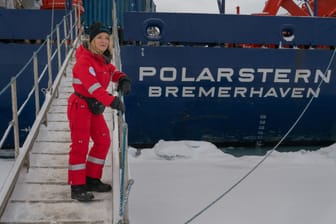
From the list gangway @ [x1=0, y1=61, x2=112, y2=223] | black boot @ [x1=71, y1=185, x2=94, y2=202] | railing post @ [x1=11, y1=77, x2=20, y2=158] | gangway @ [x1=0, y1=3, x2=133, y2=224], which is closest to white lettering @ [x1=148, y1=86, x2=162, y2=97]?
gangway @ [x1=0, y1=3, x2=133, y2=224]

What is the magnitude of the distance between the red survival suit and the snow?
1239 millimetres

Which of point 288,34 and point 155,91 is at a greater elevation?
point 288,34

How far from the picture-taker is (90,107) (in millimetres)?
2961

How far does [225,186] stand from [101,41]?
293cm

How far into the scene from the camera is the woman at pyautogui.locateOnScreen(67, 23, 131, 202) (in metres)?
2.82

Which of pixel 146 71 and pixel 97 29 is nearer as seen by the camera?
pixel 97 29

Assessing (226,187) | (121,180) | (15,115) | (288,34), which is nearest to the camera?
(121,180)

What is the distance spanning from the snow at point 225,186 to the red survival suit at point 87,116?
1239 millimetres

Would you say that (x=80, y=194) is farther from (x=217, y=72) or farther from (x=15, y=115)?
(x=217, y=72)

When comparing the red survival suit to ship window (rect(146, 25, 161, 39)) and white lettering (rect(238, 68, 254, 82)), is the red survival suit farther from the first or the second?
white lettering (rect(238, 68, 254, 82))

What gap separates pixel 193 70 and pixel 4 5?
355 cm

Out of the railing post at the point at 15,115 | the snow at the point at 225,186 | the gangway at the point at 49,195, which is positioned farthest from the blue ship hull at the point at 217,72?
the railing post at the point at 15,115

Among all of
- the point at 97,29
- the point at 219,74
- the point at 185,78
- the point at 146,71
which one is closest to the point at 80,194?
the point at 97,29

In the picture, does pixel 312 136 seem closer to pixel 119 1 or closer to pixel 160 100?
pixel 160 100
